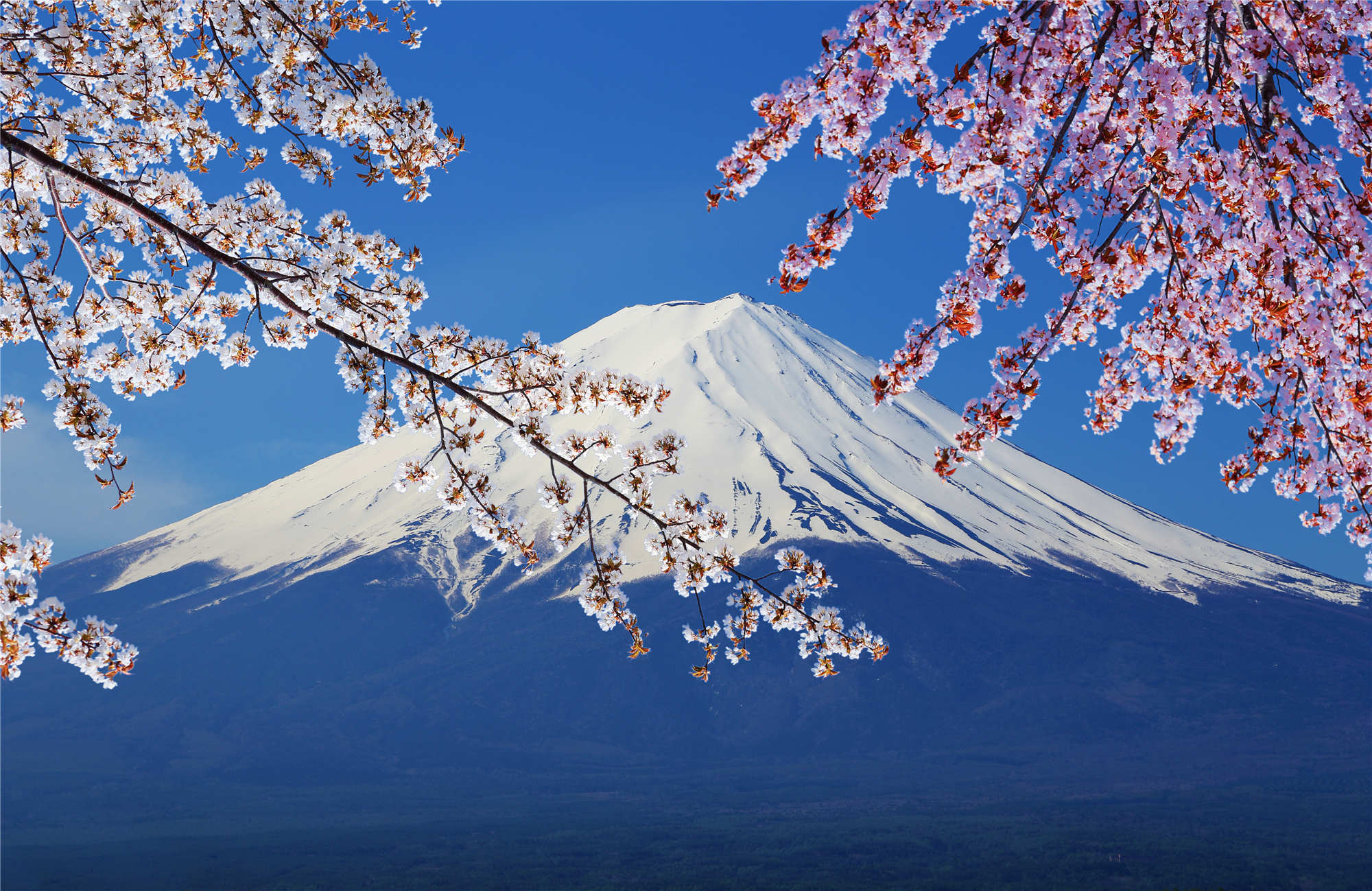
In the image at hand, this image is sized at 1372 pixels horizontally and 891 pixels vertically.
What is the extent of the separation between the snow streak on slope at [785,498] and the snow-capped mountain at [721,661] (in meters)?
0.54

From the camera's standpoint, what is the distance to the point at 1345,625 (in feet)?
314

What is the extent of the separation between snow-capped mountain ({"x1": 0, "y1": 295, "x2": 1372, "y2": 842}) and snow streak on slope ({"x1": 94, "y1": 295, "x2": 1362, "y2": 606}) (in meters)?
0.54

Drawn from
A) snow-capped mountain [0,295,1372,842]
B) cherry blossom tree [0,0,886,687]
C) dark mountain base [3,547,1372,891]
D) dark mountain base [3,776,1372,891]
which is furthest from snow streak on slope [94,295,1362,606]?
cherry blossom tree [0,0,886,687]

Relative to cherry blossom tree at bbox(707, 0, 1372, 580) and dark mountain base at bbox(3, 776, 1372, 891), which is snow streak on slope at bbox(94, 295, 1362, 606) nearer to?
dark mountain base at bbox(3, 776, 1372, 891)

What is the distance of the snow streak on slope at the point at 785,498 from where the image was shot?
99.7 metres

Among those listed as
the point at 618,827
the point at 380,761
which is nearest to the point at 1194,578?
the point at 618,827

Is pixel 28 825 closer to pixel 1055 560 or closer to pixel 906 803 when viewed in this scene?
pixel 906 803

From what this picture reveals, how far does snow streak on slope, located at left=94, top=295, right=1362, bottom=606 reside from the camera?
9969 centimetres

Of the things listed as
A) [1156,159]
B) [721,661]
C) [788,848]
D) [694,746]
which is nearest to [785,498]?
[721,661]

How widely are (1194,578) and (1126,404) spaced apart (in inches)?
4558

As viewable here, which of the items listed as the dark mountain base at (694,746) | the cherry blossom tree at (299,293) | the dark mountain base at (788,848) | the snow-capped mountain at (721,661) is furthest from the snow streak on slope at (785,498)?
the cherry blossom tree at (299,293)

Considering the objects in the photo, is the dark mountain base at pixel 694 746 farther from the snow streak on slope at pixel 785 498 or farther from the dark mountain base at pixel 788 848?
the snow streak on slope at pixel 785 498

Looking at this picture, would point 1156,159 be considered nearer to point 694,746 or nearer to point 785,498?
point 694,746

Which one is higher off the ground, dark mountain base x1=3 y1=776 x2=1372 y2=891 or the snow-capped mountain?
the snow-capped mountain
